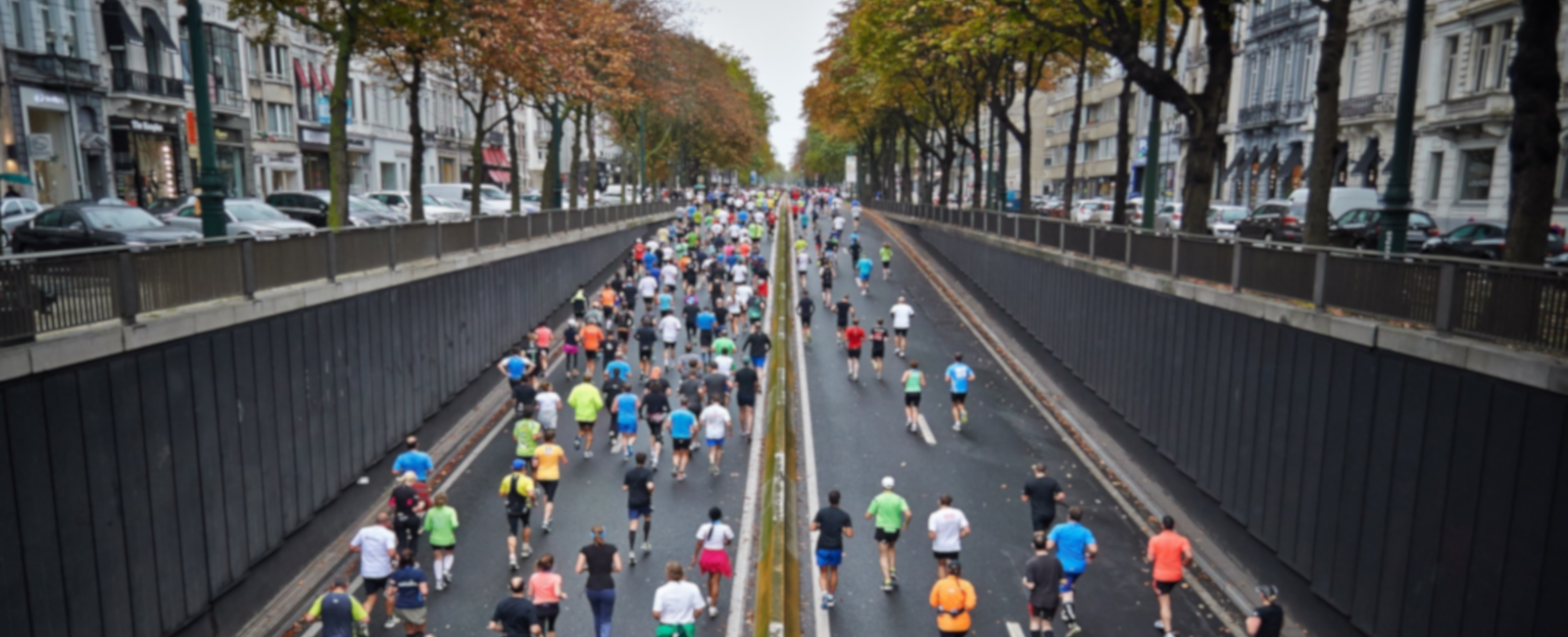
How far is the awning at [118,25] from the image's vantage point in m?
35.8

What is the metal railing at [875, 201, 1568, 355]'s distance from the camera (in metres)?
8.91

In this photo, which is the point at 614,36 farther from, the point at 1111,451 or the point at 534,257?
the point at 1111,451

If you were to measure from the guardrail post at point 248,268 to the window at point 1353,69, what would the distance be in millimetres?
42087

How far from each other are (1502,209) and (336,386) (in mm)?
33814

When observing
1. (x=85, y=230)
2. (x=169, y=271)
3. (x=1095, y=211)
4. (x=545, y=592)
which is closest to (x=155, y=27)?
(x=85, y=230)

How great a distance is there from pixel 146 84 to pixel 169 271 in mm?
32646

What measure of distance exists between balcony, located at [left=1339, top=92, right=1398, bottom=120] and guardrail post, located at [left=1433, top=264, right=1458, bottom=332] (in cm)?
3231

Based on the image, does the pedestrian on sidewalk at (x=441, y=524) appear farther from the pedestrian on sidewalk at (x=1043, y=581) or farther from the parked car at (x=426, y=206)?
the parked car at (x=426, y=206)

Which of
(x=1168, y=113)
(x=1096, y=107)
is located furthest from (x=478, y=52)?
(x=1096, y=107)

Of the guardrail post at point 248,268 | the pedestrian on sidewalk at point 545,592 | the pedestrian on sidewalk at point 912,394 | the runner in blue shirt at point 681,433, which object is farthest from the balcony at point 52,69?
the pedestrian on sidewalk at point 545,592

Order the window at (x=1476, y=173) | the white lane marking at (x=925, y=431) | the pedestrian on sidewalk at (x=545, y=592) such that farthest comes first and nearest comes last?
1. the window at (x=1476, y=173)
2. the white lane marking at (x=925, y=431)
3. the pedestrian on sidewalk at (x=545, y=592)

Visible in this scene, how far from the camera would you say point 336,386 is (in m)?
15.3

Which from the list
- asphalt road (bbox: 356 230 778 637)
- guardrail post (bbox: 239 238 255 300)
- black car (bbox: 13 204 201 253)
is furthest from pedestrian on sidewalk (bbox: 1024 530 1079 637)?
black car (bbox: 13 204 201 253)

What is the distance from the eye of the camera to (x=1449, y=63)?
3434cm
